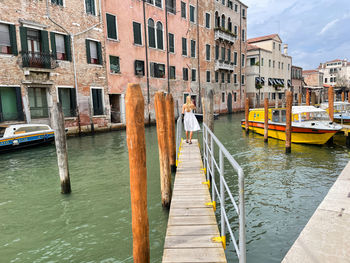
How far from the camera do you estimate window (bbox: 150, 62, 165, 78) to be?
21.7 metres

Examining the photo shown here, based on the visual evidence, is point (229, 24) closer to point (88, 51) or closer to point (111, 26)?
point (111, 26)

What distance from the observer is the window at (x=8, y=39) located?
12938mm

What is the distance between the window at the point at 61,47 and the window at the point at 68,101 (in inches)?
79.9

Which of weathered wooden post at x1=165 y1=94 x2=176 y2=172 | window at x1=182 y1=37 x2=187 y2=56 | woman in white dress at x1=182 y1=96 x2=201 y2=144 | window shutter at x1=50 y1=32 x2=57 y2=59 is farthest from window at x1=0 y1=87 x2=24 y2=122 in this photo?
window at x1=182 y1=37 x2=187 y2=56

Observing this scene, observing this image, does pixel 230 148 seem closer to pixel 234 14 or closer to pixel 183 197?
pixel 183 197

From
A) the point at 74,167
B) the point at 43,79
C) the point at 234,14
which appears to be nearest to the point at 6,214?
the point at 74,167

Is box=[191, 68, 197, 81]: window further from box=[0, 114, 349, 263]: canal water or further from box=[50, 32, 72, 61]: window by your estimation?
box=[0, 114, 349, 263]: canal water

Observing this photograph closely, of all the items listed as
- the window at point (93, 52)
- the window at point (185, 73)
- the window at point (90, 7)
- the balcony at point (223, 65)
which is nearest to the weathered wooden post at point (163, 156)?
the window at point (93, 52)

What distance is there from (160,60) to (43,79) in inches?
420

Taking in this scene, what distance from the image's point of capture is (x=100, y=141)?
14.5 meters

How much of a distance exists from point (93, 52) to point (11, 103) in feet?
21.0

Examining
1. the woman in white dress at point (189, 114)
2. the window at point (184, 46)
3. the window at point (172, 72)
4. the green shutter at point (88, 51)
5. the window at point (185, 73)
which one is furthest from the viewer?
the window at point (185, 73)

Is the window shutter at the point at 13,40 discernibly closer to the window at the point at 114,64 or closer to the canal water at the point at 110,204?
the canal water at the point at 110,204

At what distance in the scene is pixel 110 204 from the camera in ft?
19.6
